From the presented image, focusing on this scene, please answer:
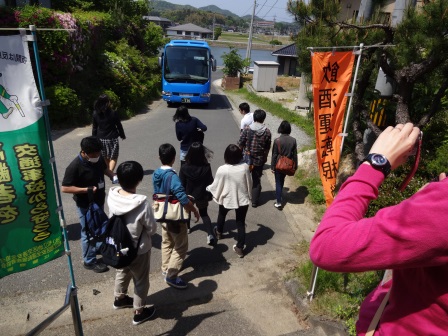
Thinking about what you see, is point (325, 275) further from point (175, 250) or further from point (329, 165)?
point (175, 250)

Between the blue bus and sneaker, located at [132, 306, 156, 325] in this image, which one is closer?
sneaker, located at [132, 306, 156, 325]

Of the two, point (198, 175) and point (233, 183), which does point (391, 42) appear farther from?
point (198, 175)

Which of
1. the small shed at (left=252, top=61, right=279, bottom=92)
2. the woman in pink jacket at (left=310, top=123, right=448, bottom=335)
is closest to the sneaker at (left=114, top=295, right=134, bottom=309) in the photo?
the woman in pink jacket at (left=310, top=123, right=448, bottom=335)

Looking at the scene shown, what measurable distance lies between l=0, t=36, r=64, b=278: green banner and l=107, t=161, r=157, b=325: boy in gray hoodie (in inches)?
22.2

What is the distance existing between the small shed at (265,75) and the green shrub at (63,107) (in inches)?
411

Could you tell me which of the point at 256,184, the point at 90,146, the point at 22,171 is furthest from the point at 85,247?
the point at 256,184

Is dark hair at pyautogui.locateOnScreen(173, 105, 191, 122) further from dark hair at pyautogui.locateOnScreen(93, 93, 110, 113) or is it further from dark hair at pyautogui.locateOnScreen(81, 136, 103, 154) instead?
dark hair at pyautogui.locateOnScreen(81, 136, 103, 154)

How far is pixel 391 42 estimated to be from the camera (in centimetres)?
456

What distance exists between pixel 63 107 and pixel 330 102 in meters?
8.41

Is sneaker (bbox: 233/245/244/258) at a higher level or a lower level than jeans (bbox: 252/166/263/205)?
lower

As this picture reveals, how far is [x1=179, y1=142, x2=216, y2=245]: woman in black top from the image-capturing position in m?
→ 4.39

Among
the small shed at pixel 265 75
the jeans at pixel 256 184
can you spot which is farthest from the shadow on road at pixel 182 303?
the small shed at pixel 265 75

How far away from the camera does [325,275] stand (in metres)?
3.80

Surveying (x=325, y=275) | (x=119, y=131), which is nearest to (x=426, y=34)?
(x=325, y=275)
